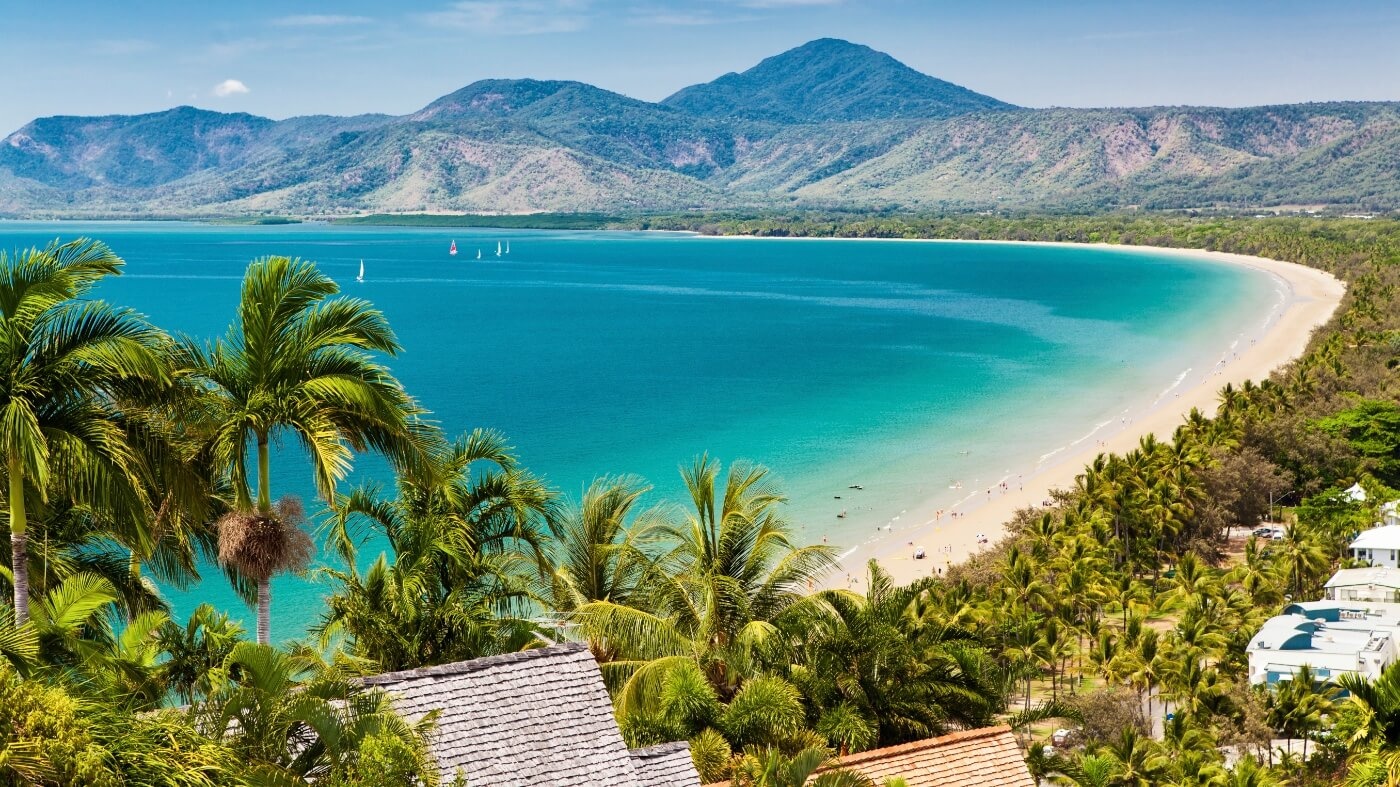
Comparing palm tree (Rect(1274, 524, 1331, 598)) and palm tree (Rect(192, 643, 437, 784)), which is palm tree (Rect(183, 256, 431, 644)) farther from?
palm tree (Rect(1274, 524, 1331, 598))

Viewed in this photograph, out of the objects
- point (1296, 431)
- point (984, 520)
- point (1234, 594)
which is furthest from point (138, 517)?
point (1296, 431)

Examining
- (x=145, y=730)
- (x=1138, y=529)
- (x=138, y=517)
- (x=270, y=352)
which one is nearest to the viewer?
(x=145, y=730)

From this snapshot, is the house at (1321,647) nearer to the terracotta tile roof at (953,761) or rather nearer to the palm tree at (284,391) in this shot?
the terracotta tile roof at (953,761)

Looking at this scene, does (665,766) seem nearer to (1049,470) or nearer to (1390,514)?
(1390,514)

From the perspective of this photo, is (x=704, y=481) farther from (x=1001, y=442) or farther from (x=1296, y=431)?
(x=1001, y=442)

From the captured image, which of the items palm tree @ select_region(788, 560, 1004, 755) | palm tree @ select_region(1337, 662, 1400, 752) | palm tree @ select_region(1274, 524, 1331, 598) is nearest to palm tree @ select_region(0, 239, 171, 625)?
palm tree @ select_region(788, 560, 1004, 755)

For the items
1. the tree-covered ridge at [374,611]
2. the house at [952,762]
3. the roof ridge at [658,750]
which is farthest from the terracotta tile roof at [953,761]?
the roof ridge at [658,750]
